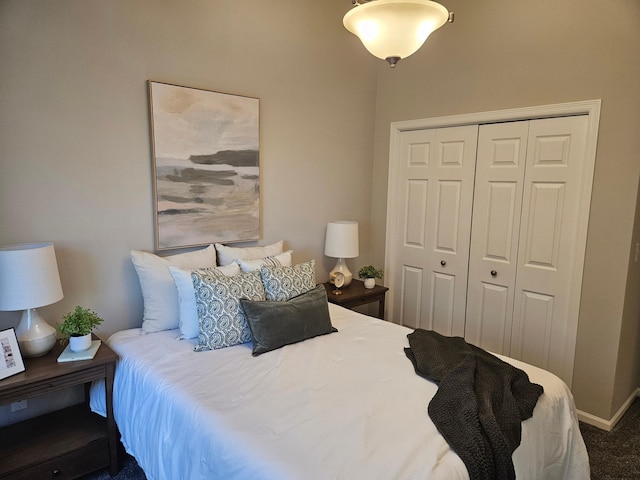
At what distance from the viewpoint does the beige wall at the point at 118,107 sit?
7.04ft

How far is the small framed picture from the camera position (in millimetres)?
1873

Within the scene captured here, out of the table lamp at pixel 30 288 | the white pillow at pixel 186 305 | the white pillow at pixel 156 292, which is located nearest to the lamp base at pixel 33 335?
the table lamp at pixel 30 288

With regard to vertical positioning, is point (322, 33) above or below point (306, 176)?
above

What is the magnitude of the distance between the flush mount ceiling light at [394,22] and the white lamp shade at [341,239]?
1.78 meters

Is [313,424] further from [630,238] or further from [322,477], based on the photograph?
[630,238]

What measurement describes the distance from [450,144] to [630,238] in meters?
1.43

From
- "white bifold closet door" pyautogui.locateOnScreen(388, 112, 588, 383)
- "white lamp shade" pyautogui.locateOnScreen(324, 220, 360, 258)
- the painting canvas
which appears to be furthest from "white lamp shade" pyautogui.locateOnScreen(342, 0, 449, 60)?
"white lamp shade" pyautogui.locateOnScreen(324, 220, 360, 258)

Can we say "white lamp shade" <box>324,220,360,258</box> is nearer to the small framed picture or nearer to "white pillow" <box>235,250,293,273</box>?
"white pillow" <box>235,250,293,273</box>

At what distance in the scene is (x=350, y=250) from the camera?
350 cm

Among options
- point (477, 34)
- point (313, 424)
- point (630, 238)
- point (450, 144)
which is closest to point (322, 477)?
point (313, 424)

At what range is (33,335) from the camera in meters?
2.05

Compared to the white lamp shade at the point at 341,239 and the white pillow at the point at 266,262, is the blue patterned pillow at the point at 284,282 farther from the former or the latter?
the white lamp shade at the point at 341,239

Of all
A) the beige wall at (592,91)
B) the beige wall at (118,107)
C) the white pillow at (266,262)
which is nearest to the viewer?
the beige wall at (118,107)

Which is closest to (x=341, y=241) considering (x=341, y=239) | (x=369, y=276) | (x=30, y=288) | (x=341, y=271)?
(x=341, y=239)
